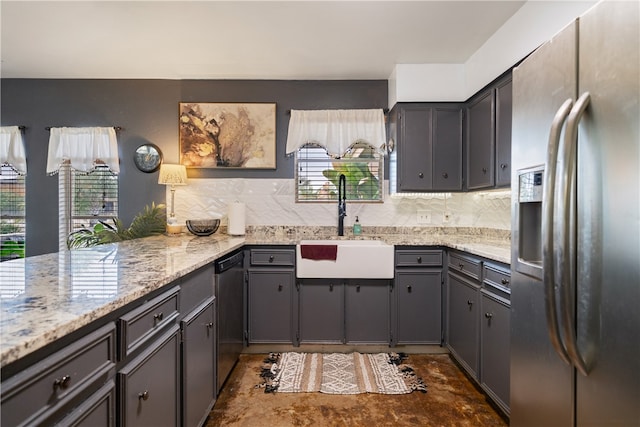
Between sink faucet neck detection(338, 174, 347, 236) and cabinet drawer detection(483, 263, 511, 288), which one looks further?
sink faucet neck detection(338, 174, 347, 236)

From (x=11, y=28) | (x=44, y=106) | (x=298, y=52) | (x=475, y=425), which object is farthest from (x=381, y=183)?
(x=44, y=106)

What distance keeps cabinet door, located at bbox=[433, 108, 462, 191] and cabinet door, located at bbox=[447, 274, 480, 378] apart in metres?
0.91

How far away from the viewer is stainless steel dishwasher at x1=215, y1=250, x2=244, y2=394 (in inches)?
80.7

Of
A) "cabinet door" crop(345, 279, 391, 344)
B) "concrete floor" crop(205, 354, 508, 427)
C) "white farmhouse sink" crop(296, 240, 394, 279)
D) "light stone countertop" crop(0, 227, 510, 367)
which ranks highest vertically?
"light stone countertop" crop(0, 227, 510, 367)

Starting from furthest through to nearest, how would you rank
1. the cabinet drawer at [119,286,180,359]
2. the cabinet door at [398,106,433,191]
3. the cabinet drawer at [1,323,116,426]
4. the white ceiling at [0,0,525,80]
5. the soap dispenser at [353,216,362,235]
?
the soap dispenser at [353,216,362,235] < the cabinet door at [398,106,433,191] < the white ceiling at [0,0,525,80] < the cabinet drawer at [119,286,180,359] < the cabinet drawer at [1,323,116,426]

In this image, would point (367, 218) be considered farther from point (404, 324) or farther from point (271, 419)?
point (271, 419)

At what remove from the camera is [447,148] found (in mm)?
3047

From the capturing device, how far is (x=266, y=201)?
338 centimetres

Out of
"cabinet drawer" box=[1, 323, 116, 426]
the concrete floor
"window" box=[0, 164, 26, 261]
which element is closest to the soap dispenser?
the concrete floor

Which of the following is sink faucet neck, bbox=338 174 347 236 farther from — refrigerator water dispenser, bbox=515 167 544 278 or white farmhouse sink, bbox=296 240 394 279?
refrigerator water dispenser, bbox=515 167 544 278

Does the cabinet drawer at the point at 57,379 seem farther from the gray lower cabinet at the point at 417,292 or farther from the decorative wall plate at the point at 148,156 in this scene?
the decorative wall plate at the point at 148,156

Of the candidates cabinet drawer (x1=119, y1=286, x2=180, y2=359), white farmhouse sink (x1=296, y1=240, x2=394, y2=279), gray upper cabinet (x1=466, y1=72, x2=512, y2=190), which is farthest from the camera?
white farmhouse sink (x1=296, y1=240, x2=394, y2=279)

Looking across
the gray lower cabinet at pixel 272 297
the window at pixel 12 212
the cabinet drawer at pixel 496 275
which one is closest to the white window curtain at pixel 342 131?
the gray lower cabinet at pixel 272 297

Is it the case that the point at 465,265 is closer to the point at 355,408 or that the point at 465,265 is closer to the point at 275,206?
the point at 355,408
